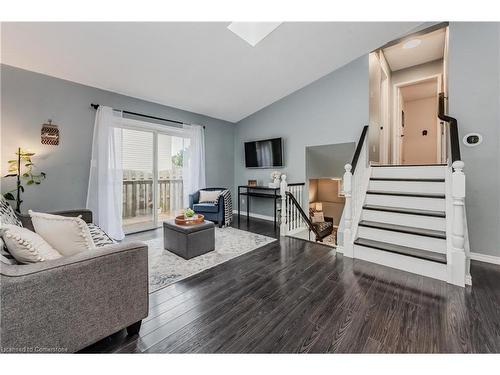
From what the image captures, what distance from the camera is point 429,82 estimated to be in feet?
15.3

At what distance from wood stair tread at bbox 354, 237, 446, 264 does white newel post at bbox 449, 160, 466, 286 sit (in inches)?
4.5

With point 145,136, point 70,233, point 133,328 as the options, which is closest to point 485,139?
point 133,328

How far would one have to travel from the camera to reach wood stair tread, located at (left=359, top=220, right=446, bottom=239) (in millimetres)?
2412

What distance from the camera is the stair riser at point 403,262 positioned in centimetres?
219

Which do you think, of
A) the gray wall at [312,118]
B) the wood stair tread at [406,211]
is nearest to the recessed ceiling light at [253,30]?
the gray wall at [312,118]

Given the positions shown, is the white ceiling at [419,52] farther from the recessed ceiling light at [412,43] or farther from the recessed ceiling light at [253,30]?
the recessed ceiling light at [253,30]

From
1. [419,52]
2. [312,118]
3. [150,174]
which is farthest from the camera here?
[312,118]

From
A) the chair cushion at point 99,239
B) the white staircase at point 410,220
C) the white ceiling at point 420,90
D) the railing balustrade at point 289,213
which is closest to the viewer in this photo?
the chair cushion at point 99,239

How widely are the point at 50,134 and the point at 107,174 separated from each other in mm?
880

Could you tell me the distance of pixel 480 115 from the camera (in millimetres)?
2682

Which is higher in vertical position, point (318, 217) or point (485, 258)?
point (318, 217)

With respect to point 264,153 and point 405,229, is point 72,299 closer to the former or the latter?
point 405,229

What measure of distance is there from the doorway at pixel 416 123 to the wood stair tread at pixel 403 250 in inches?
118

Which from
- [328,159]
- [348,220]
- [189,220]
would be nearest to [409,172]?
[348,220]
